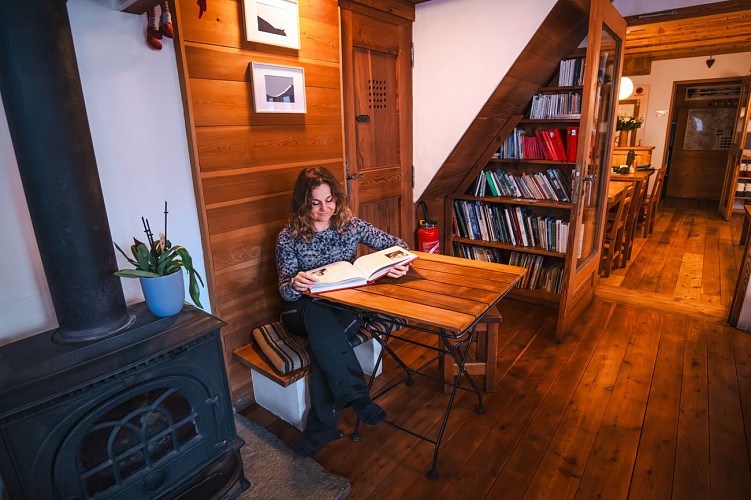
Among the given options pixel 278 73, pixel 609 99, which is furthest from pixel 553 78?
pixel 278 73

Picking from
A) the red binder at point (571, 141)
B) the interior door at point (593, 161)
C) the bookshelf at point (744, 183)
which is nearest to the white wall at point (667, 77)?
the bookshelf at point (744, 183)

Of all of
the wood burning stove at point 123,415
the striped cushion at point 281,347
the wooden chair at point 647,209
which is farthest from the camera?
the wooden chair at point 647,209

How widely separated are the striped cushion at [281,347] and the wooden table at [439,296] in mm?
311

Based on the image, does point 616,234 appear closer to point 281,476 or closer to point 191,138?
point 281,476

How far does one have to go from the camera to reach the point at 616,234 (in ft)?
12.3

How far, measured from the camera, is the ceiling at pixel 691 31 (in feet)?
9.18

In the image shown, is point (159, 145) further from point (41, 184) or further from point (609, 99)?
point (609, 99)

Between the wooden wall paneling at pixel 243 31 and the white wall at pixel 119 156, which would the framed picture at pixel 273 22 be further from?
the white wall at pixel 119 156

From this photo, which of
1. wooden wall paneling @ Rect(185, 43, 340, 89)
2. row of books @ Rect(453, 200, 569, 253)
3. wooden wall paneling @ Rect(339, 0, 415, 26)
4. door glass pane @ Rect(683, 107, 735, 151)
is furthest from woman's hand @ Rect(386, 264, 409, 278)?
door glass pane @ Rect(683, 107, 735, 151)

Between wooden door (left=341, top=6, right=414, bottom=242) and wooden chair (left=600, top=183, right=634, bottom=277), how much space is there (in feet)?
6.15

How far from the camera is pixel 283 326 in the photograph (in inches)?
83.7

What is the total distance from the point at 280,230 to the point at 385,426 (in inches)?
42.1

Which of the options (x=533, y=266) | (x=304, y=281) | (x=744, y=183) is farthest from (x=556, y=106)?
(x=744, y=183)

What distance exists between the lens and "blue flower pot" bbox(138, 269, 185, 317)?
1.44 meters
